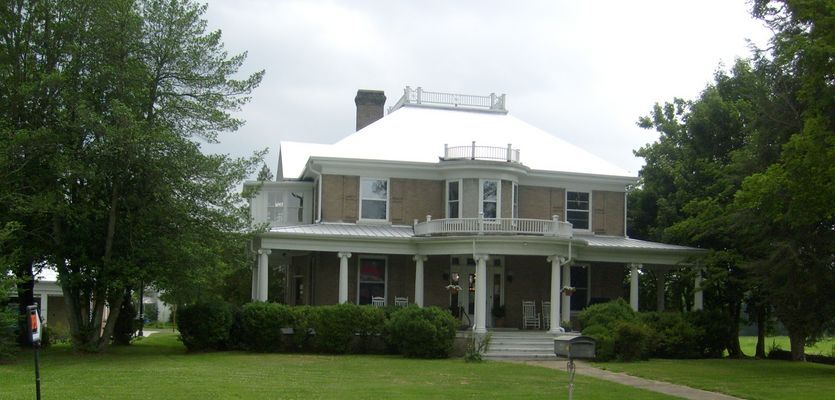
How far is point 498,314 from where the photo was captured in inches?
1363

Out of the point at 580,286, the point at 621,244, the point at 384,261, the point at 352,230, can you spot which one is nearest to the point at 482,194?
the point at 384,261

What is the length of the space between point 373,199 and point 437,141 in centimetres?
434

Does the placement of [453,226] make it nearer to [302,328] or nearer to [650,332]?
[302,328]

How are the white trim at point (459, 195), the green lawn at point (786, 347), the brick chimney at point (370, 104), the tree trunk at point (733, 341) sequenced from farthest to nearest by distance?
the brick chimney at point (370, 104)
the green lawn at point (786, 347)
the white trim at point (459, 195)
the tree trunk at point (733, 341)

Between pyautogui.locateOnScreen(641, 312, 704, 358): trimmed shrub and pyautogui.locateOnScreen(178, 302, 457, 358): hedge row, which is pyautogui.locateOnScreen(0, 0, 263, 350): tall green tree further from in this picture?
pyautogui.locateOnScreen(641, 312, 704, 358): trimmed shrub

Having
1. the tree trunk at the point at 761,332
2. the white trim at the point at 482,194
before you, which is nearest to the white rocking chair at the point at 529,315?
the white trim at the point at 482,194

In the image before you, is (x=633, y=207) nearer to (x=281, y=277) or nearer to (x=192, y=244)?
(x=281, y=277)

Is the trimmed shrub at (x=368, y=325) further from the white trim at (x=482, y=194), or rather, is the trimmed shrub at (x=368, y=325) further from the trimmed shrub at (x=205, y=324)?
the white trim at (x=482, y=194)

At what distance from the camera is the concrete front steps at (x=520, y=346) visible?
96.8 feet

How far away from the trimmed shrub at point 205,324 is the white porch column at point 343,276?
3.98 m

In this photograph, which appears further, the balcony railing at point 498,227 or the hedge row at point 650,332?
the balcony railing at point 498,227

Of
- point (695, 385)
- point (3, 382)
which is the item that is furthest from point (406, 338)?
point (3, 382)

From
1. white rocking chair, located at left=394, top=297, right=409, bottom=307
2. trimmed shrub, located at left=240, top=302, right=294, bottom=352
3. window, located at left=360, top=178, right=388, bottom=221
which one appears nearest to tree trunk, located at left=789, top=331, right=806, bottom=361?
white rocking chair, located at left=394, top=297, right=409, bottom=307

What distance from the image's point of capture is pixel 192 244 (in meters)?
28.1
